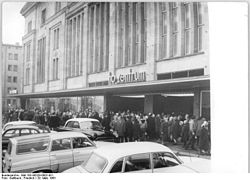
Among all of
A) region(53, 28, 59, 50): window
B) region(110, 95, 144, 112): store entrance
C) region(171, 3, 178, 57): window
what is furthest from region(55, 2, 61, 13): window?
region(171, 3, 178, 57): window

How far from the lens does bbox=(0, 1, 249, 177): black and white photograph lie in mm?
3449

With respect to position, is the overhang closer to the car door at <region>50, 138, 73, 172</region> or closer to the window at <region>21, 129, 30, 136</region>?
the window at <region>21, 129, 30, 136</region>

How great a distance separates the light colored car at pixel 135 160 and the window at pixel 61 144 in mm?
324

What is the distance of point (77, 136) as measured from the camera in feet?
11.5

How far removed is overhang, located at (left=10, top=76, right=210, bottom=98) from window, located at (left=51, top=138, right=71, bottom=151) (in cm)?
73

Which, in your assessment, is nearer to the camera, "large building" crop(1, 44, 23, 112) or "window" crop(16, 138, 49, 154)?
"window" crop(16, 138, 49, 154)

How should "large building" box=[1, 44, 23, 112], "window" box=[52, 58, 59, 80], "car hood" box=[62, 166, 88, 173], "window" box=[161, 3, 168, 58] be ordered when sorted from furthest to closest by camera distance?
"window" box=[52, 58, 59, 80], "window" box=[161, 3, 168, 58], "large building" box=[1, 44, 23, 112], "car hood" box=[62, 166, 88, 173]

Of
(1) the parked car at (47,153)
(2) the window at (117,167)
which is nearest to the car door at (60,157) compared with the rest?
(1) the parked car at (47,153)

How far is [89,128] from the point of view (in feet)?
12.1

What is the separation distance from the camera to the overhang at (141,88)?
3576mm

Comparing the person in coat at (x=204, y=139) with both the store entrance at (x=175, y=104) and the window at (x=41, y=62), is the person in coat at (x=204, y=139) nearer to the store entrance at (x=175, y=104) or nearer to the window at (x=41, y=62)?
the store entrance at (x=175, y=104)

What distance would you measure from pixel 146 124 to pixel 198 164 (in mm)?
841

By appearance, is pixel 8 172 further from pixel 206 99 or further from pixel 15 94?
pixel 206 99

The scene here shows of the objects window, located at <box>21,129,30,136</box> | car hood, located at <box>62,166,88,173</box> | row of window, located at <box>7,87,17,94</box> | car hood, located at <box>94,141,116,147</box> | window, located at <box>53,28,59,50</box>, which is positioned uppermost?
window, located at <box>53,28,59,50</box>
